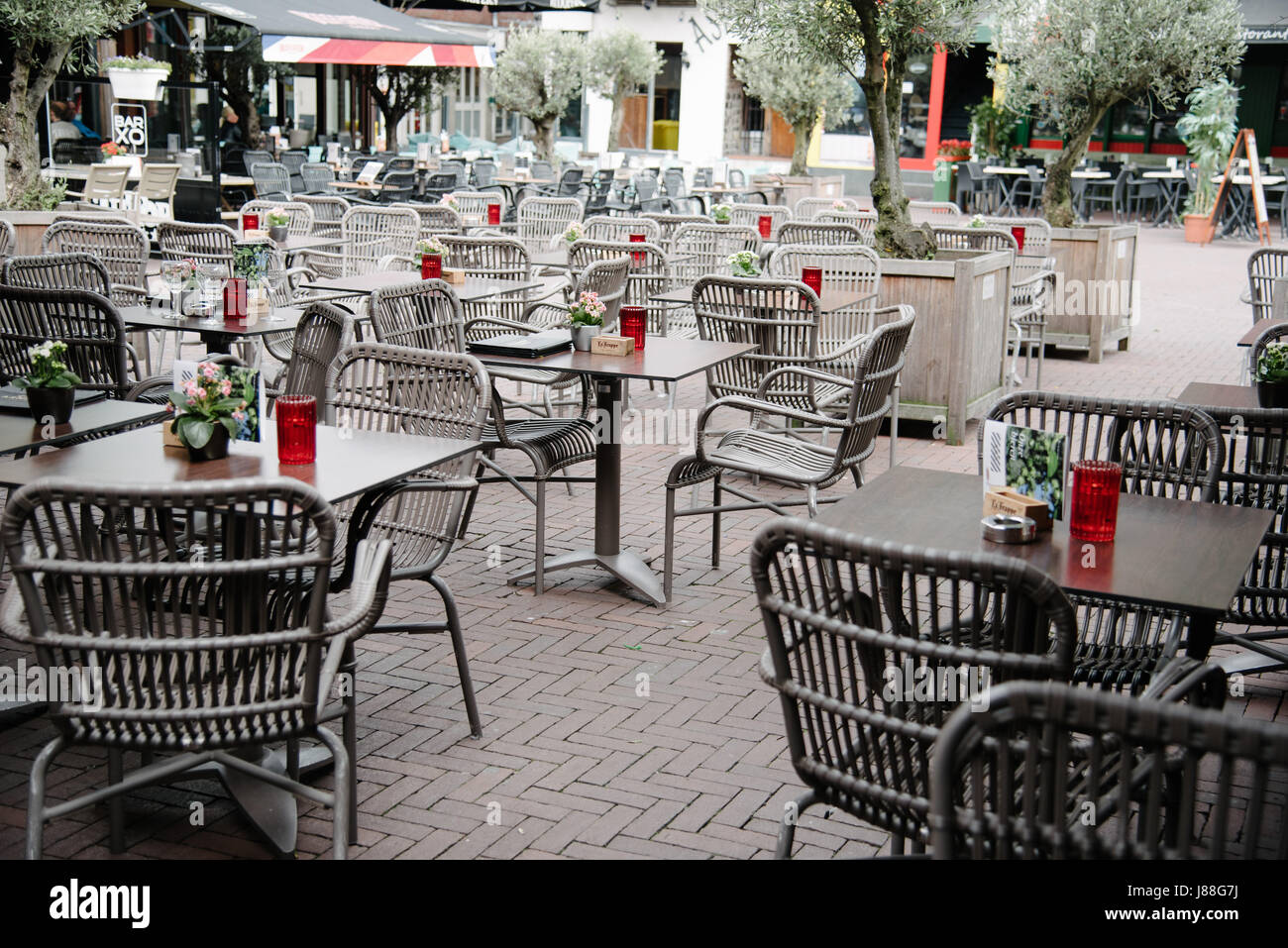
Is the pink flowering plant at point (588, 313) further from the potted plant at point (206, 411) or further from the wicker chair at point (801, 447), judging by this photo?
the potted plant at point (206, 411)

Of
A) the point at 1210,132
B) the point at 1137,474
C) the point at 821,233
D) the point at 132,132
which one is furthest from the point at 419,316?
the point at 1210,132

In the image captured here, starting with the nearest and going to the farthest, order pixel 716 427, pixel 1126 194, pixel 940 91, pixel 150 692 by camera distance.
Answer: pixel 150 692 → pixel 716 427 → pixel 1126 194 → pixel 940 91

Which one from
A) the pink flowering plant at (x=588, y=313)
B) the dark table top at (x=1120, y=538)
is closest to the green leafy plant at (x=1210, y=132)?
the pink flowering plant at (x=588, y=313)

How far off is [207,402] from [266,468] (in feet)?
0.64

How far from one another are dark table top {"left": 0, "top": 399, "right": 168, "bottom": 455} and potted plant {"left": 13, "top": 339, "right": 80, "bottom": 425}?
0.03 metres

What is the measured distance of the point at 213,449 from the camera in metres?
3.11

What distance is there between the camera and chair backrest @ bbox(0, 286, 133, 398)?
455 cm

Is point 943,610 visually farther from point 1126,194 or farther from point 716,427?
point 1126,194

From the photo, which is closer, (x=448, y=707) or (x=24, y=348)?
(x=448, y=707)
